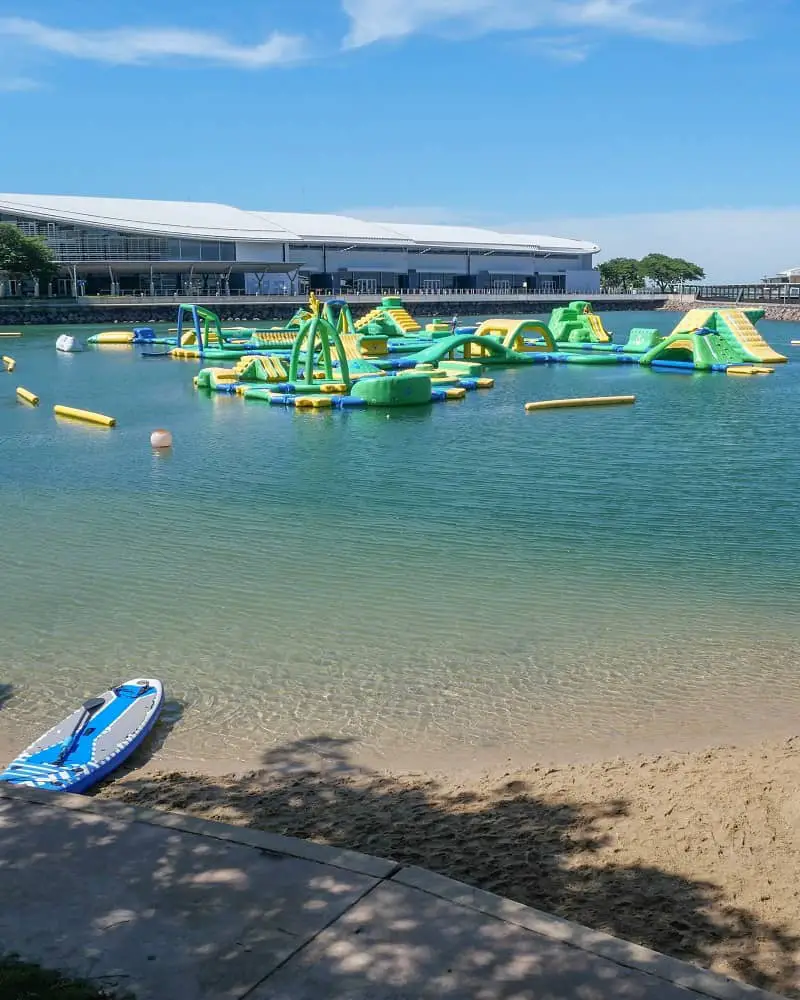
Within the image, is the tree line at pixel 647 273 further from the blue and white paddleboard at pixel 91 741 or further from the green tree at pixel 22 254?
the blue and white paddleboard at pixel 91 741

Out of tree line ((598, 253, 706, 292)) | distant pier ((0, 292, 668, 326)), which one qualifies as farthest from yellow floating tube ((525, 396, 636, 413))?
tree line ((598, 253, 706, 292))

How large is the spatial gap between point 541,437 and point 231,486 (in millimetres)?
7862

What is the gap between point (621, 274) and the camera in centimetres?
12269

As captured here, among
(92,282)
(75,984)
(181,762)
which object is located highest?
(92,282)

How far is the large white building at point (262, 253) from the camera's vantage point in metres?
79.2

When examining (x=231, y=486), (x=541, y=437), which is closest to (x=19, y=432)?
(x=231, y=486)

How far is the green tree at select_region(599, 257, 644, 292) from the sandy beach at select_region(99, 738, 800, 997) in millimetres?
120707

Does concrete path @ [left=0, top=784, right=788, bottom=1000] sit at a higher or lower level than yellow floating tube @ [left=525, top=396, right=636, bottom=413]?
lower

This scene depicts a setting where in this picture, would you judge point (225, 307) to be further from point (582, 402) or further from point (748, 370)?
point (582, 402)

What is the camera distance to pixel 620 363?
41625 mm

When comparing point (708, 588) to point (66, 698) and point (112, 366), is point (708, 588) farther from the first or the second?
point (112, 366)

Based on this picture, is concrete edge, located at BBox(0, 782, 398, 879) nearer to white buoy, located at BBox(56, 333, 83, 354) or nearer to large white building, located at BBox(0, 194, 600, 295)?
white buoy, located at BBox(56, 333, 83, 354)

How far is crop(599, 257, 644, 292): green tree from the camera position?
403 ft

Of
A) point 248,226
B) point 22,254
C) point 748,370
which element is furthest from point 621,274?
point 748,370
